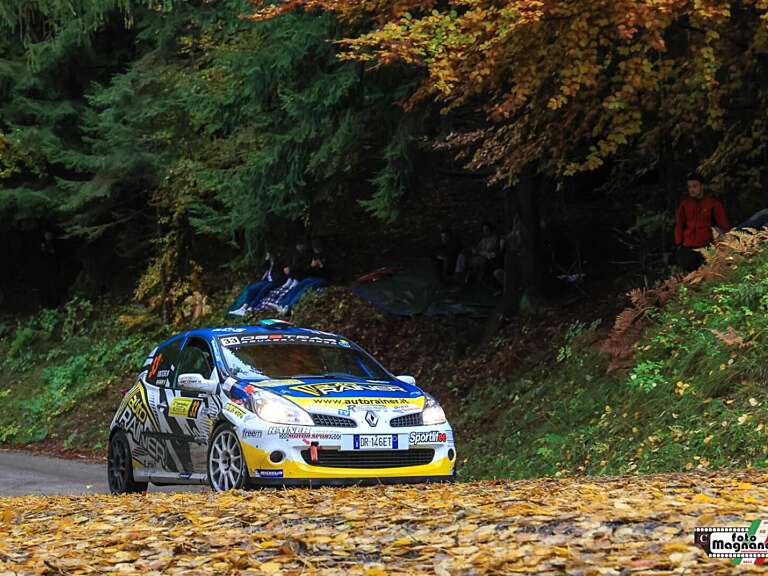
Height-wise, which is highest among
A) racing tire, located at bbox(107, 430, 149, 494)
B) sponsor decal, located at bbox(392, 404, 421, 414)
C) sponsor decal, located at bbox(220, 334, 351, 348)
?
sponsor decal, located at bbox(220, 334, 351, 348)

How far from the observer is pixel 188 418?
12117mm

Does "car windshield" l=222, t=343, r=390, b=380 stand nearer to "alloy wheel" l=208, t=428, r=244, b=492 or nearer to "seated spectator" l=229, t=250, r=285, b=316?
"alloy wheel" l=208, t=428, r=244, b=492

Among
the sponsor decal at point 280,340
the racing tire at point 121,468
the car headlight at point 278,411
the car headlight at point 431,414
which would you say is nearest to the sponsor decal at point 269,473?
the car headlight at point 278,411

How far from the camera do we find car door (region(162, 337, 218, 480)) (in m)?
11.9

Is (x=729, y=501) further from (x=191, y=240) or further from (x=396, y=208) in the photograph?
(x=191, y=240)

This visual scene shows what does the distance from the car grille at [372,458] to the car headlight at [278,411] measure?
0.28m

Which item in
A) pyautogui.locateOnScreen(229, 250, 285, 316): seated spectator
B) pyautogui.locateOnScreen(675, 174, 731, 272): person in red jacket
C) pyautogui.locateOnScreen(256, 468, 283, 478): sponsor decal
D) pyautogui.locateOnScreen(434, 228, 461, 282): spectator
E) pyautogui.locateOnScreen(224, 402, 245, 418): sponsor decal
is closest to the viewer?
pyautogui.locateOnScreen(256, 468, 283, 478): sponsor decal

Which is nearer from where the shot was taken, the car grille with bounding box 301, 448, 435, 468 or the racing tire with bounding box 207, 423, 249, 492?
the car grille with bounding box 301, 448, 435, 468

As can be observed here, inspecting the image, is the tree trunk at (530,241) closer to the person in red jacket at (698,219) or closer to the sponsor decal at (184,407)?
the person in red jacket at (698,219)

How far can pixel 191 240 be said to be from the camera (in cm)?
3183

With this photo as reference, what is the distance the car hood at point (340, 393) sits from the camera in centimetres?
1111

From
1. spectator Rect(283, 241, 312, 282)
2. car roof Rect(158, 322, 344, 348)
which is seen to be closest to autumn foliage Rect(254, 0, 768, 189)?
car roof Rect(158, 322, 344, 348)

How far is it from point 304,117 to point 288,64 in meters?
0.89

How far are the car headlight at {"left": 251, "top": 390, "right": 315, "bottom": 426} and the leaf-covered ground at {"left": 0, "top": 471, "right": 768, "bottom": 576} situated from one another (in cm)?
152
